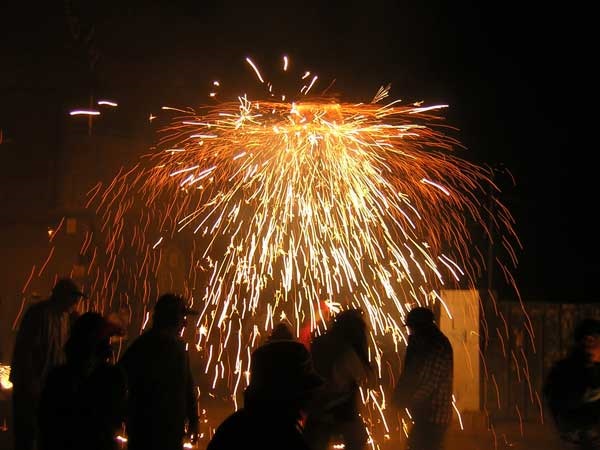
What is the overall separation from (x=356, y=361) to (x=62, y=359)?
114 inches

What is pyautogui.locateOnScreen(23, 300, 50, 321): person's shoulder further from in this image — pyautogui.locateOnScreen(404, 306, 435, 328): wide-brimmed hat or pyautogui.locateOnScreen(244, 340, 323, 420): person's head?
pyautogui.locateOnScreen(244, 340, 323, 420): person's head

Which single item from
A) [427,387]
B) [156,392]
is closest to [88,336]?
[156,392]

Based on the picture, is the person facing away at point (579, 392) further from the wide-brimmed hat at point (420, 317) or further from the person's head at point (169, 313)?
the person's head at point (169, 313)

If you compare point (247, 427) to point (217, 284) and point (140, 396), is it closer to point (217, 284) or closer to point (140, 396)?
point (140, 396)

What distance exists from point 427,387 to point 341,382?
730 millimetres

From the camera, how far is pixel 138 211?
20.2 m

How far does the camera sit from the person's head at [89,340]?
4891 millimetres

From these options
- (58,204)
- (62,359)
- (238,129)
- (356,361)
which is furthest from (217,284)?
(356,361)

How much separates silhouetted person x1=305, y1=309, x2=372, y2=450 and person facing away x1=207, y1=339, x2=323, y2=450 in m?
3.57

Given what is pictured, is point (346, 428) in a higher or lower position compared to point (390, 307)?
lower

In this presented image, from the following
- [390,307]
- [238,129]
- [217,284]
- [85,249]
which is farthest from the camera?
[85,249]

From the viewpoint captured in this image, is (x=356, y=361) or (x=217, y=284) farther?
(x=217, y=284)

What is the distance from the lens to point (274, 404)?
121 inches

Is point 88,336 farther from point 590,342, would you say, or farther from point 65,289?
point 590,342
